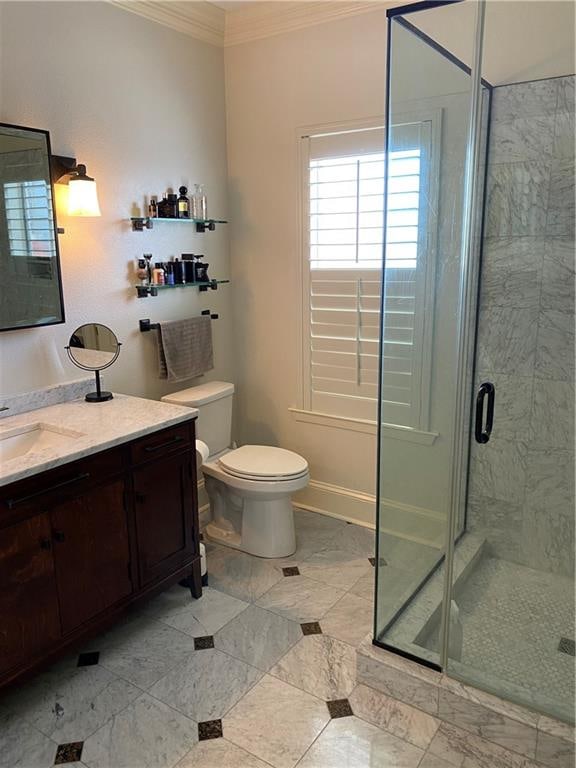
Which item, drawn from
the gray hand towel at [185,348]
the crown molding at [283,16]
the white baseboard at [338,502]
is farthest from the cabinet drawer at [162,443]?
the crown molding at [283,16]

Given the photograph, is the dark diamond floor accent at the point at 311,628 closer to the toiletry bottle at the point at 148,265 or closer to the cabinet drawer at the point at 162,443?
the cabinet drawer at the point at 162,443

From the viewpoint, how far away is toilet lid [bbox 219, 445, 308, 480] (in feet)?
9.73

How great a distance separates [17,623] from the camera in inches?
77.9

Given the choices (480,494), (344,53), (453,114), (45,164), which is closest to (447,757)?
(480,494)

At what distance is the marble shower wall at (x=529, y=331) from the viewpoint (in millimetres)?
2471

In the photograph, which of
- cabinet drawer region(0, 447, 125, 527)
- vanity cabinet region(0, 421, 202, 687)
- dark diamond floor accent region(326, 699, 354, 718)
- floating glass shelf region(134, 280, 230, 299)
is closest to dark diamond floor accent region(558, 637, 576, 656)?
dark diamond floor accent region(326, 699, 354, 718)

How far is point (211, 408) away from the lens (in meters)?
3.17

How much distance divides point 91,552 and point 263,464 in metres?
1.07

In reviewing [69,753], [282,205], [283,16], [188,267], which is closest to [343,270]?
[282,205]

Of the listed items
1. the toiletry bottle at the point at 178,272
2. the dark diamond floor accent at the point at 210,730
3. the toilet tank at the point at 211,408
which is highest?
the toiletry bottle at the point at 178,272

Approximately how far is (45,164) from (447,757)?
260cm

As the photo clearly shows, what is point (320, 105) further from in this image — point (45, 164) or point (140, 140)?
point (45, 164)

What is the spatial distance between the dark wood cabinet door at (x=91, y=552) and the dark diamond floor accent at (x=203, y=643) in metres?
0.35

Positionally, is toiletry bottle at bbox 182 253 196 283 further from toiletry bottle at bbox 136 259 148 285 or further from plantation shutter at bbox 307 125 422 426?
plantation shutter at bbox 307 125 422 426
